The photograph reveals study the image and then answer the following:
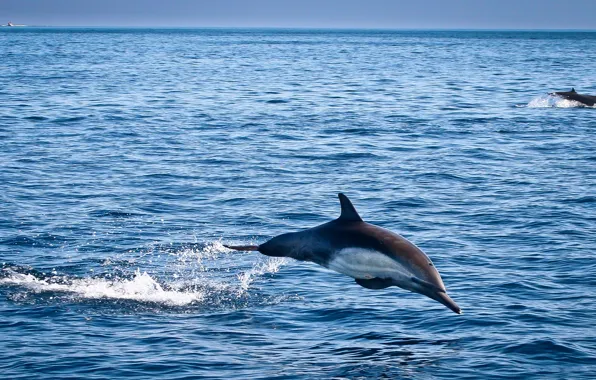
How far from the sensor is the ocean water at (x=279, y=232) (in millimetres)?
14375

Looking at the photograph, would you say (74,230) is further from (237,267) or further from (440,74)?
(440,74)

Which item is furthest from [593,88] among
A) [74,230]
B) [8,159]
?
[74,230]

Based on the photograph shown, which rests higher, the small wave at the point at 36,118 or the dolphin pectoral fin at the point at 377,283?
the dolphin pectoral fin at the point at 377,283

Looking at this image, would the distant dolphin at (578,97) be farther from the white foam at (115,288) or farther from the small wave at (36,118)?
the white foam at (115,288)

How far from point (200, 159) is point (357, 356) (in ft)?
59.2

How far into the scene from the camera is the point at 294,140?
35562mm

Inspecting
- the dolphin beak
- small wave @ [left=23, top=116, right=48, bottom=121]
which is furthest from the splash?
the dolphin beak

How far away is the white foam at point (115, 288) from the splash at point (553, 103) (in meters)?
33.7

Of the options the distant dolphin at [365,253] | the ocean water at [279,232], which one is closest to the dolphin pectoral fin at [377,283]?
the distant dolphin at [365,253]

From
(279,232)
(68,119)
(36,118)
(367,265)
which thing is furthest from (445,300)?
(36,118)

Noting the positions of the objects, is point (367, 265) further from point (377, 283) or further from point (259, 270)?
point (259, 270)

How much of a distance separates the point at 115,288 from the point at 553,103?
1383 inches

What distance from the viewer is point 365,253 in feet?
41.3

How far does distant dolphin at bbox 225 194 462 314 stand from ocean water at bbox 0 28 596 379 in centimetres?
163
